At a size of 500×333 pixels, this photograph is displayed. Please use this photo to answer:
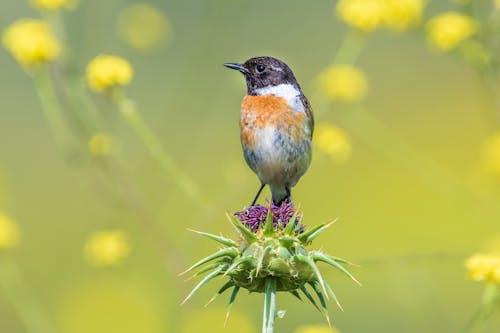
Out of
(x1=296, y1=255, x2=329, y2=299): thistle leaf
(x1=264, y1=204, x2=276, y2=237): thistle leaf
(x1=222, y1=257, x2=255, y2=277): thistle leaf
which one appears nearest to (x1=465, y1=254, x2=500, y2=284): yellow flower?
(x1=296, y1=255, x2=329, y2=299): thistle leaf

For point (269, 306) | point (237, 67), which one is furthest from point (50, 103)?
point (269, 306)

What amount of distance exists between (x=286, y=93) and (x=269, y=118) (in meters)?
0.26

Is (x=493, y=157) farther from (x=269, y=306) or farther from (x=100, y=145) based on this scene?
(x=269, y=306)

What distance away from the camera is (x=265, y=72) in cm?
772

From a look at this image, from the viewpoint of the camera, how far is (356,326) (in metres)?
12.6

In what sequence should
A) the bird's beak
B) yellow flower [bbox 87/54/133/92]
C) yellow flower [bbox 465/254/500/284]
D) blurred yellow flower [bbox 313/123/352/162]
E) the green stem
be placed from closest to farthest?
the green stem → yellow flower [bbox 465/254/500/284] → yellow flower [bbox 87/54/133/92] → the bird's beak → blurred yellow flower [bbox 313/123/352/162]

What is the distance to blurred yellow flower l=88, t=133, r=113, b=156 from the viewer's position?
24.8ft

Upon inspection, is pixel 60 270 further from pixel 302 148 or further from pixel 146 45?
pixel 302 148

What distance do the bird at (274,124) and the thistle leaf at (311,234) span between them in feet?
6.88

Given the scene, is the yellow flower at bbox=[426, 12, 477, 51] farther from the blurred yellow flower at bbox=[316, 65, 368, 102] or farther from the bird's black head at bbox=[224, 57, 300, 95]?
the bird's black head at bbox=[224, 57, 300, 95]

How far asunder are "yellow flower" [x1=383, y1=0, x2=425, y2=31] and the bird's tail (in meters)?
1.93

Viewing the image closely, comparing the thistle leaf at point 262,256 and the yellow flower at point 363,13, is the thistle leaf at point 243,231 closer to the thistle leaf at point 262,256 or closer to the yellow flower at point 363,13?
the thistle leaf at point 262,256

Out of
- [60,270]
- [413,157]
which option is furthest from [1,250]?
[413,157]

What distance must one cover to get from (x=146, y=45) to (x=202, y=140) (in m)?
7.29
